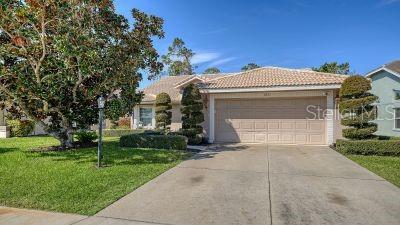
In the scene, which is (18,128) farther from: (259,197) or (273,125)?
(259,197)

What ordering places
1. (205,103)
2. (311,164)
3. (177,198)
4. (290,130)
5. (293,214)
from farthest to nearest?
(205,103) → (290,130) → (311,164) → (177,198) → (293,214)

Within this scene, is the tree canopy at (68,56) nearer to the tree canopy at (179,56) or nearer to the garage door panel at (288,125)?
the garage door panel at (288,125)

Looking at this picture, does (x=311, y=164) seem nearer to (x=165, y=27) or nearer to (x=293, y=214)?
(x=293, y=214)

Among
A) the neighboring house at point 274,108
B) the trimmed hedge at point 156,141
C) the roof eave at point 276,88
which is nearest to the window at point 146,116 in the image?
the neighboring house at point 274,108

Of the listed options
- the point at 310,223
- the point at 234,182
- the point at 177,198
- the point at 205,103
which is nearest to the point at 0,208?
the point at 177,198

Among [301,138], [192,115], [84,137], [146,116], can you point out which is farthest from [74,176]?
[146,116]

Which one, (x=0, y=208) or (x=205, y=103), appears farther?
(x=205, y=103)

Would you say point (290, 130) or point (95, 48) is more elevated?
point (95, 48)

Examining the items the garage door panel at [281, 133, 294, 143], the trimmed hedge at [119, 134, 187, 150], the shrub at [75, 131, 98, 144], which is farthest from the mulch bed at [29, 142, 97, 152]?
the garage door panel at [281, 133, 294, 143]

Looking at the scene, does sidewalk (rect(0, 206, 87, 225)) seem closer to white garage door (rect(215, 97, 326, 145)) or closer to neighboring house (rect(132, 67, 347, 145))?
neighboring house (rect(132, 67, 347, 145))

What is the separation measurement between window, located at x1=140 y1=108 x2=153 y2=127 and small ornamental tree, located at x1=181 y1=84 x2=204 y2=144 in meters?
9.10

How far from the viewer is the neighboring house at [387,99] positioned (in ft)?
68.0

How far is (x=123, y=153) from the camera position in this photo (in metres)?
11.8

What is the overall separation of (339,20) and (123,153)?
1465 cm
